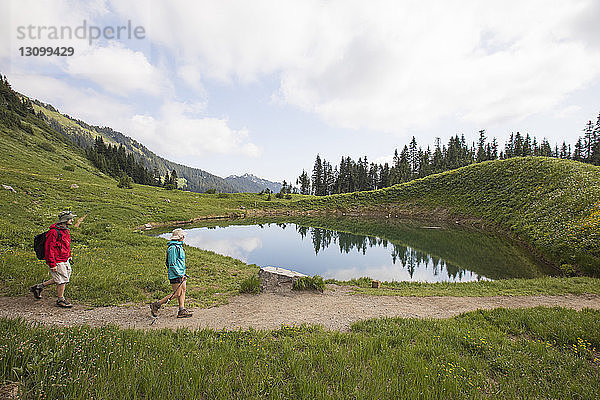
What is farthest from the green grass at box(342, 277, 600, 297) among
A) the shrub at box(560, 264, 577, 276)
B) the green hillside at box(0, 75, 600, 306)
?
the shrub at box(560, 264, 577, 276)

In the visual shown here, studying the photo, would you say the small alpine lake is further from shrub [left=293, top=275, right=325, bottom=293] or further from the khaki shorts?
the khaki shorts

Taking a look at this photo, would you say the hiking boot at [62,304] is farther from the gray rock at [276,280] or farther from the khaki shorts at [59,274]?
the gray rock at [276,280]

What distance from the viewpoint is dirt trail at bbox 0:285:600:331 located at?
8.44 meters

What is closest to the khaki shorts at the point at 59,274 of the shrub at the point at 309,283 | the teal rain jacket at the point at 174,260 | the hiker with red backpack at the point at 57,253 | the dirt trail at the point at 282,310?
the hiker with red backpack at the point at 57,253

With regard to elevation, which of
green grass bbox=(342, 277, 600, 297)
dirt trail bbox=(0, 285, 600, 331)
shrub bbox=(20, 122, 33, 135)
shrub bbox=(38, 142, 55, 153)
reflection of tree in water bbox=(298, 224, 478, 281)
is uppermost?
shrub bbox=(20, 122, 33, 135)

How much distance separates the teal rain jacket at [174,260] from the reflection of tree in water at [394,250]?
1767cm

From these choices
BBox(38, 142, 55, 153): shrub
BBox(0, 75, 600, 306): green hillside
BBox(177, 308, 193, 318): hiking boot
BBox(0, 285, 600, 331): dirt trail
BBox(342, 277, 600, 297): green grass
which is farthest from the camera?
BBox(38, 142, 55, 153): shrub

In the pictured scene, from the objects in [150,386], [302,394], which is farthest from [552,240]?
[150,386]

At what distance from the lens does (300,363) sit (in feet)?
18.3

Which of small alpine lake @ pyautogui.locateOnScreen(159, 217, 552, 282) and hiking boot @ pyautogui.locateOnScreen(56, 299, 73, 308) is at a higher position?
hiking boot @ pyautogui.locateOnScreen(56, 299, 73, 308)

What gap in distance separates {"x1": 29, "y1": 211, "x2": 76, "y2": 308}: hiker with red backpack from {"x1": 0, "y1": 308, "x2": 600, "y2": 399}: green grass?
382cm

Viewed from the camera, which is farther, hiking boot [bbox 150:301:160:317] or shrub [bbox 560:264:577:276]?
shrub [bbox 560:264:577:276]

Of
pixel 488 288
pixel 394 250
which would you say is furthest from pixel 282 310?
pixel 394 250

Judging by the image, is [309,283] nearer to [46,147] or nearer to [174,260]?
[174,260]
